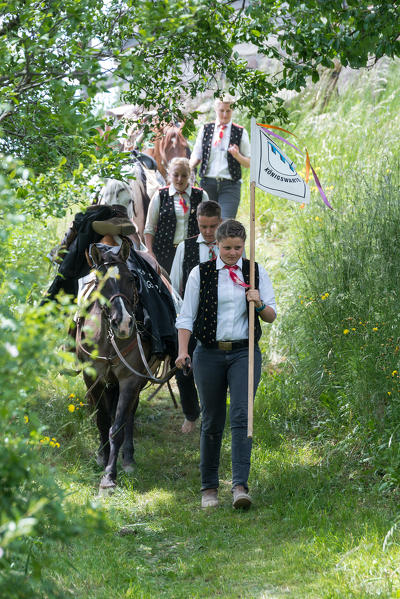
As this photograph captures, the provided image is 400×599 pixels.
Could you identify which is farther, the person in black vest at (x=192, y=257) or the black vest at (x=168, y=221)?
the black vest at (x=168, y=221)

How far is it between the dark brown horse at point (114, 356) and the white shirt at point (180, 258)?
89 cm

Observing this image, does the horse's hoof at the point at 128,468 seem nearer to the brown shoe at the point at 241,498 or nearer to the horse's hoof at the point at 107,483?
the horse's hoof at the point at 107,483

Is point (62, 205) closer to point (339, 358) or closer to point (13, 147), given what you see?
point (13, 147)

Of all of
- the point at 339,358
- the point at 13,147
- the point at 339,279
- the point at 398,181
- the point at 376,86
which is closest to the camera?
the point at 13,147

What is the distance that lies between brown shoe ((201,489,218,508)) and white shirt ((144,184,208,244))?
334 cm

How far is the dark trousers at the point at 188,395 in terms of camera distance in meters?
8.78

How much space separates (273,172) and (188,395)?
2950 mm

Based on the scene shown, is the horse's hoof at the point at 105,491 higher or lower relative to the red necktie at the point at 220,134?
lower

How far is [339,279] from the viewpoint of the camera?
8438mm

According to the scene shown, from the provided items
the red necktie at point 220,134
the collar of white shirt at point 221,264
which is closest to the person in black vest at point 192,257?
the collar of white shirt at point 221,264

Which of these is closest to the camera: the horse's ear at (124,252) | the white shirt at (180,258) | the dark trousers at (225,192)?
the horse's ear at (124,252)

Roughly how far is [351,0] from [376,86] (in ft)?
33.3

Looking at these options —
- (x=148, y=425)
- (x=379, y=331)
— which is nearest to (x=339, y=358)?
(x=379, y=331)

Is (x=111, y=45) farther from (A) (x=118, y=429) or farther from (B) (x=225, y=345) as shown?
(A) (x=118, y=429)
